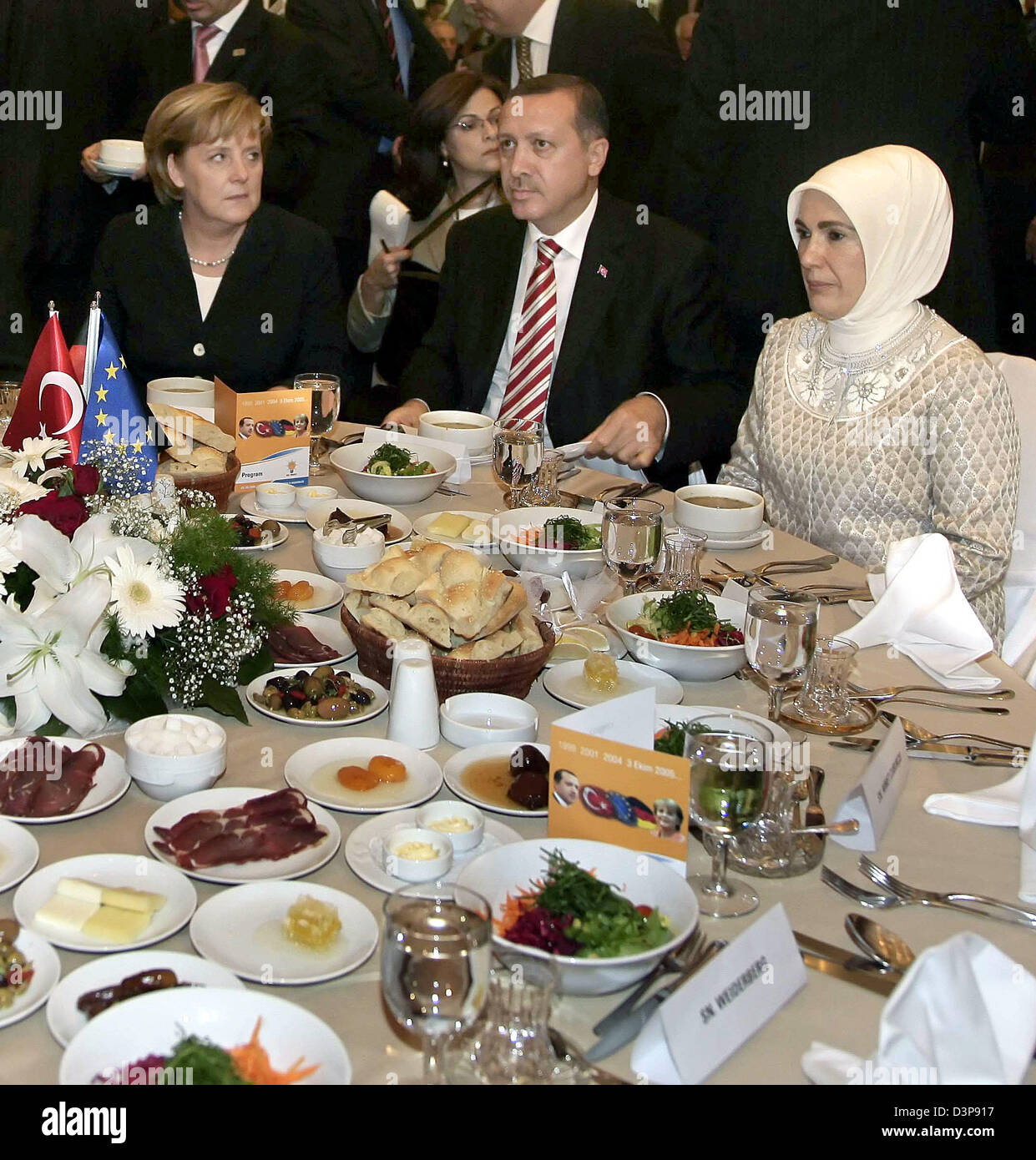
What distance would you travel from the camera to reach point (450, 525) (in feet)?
8.15

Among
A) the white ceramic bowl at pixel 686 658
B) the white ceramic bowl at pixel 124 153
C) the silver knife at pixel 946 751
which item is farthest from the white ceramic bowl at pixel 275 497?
the white ceramic bowl at pixel 124 153

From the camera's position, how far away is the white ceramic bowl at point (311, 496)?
2662mm

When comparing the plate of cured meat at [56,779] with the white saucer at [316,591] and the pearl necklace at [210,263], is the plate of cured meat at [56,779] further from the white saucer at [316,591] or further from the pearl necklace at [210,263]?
Answer: the pearl necklace at [210,263]

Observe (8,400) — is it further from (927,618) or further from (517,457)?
(927,618)

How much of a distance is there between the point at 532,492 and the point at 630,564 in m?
0.57

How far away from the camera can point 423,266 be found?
15.6ft

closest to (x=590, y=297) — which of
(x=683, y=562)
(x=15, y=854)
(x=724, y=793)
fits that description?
(x=683, y=562)

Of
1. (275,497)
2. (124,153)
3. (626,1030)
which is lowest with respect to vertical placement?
(626,1030)

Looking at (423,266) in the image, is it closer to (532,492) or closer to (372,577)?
(532,492)

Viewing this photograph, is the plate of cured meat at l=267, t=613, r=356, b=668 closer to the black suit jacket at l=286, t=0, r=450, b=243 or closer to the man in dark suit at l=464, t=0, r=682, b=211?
the man in dark suit at l=464, t=0, r=682, b=211

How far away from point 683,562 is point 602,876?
0.95 meters

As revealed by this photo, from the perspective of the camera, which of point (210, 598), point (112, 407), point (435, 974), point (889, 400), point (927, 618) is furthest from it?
point (889, 400)

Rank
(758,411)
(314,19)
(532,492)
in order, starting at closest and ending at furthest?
1. (532,492)
2. (758,411)
3. (314,19)
